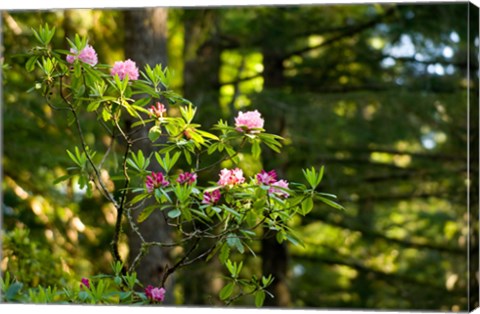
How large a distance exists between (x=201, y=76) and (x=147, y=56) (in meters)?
2.33

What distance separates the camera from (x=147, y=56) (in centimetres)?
418

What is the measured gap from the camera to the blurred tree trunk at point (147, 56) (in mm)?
4117

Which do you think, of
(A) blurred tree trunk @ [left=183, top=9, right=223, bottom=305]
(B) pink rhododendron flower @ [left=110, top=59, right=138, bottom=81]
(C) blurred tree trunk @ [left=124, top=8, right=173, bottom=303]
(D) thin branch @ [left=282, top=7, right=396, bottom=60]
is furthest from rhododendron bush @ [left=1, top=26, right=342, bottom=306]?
(D) thin branch @ [left=282, top=7, right=396, bottom=60]

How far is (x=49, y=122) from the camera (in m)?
4.97

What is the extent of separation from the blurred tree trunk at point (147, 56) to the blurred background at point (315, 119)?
1011 millimetres

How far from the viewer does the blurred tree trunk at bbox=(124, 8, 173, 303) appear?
4.12 meters

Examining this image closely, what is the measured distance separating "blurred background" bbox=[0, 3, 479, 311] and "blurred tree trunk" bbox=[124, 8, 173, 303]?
3.32ft

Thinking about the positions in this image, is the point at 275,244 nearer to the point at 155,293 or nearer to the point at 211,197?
the point at 155,293

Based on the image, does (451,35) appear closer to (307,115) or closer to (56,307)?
(307,115)

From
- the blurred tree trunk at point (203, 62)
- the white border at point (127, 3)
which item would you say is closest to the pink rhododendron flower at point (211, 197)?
the white border at point (127, 3)

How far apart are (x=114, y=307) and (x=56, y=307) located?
24cm

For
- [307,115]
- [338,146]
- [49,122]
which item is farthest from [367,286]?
[49,122]

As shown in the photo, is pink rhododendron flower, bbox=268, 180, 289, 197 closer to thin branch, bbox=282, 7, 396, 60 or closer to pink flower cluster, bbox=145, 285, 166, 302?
pink flower cluster, bbox=145, 285, 166, 302

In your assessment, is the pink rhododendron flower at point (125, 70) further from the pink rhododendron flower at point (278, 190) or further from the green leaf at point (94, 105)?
the pink rhododendron flower at point (278, 190)
